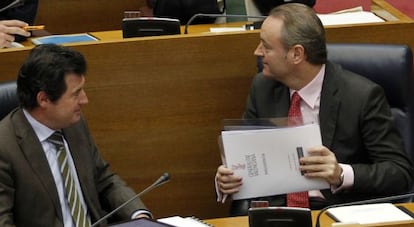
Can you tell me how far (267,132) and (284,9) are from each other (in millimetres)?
449

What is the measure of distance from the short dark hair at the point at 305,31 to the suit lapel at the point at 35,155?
2.73 feet

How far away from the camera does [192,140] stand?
341 centimetres

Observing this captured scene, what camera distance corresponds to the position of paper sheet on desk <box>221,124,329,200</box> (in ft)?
8.87

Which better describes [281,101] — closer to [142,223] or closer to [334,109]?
[334,109]

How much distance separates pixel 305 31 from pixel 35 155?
907 millimetres

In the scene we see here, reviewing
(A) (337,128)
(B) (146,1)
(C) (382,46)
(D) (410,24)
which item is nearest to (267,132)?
(A) (337,128)

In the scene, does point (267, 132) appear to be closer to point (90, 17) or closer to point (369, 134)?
point (369, 134)

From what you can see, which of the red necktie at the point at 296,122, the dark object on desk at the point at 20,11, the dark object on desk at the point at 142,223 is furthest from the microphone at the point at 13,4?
the dark object on desk at the point at 142,223

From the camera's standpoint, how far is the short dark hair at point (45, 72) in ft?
8.58

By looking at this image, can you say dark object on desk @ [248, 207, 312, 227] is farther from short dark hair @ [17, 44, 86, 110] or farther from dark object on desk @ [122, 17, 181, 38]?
dark object on desk @ [122, 17, 181, 38]

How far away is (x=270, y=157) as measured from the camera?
2.72 m

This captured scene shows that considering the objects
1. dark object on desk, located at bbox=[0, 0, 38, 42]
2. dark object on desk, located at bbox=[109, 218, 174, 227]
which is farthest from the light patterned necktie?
dark object on desk, located at bbox=[0, 0, 38, 42]

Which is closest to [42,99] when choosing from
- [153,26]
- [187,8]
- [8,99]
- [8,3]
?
[8,99]

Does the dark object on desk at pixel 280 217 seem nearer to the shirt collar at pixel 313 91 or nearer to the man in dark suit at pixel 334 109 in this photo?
the man in dark suit at pixel 334 109
